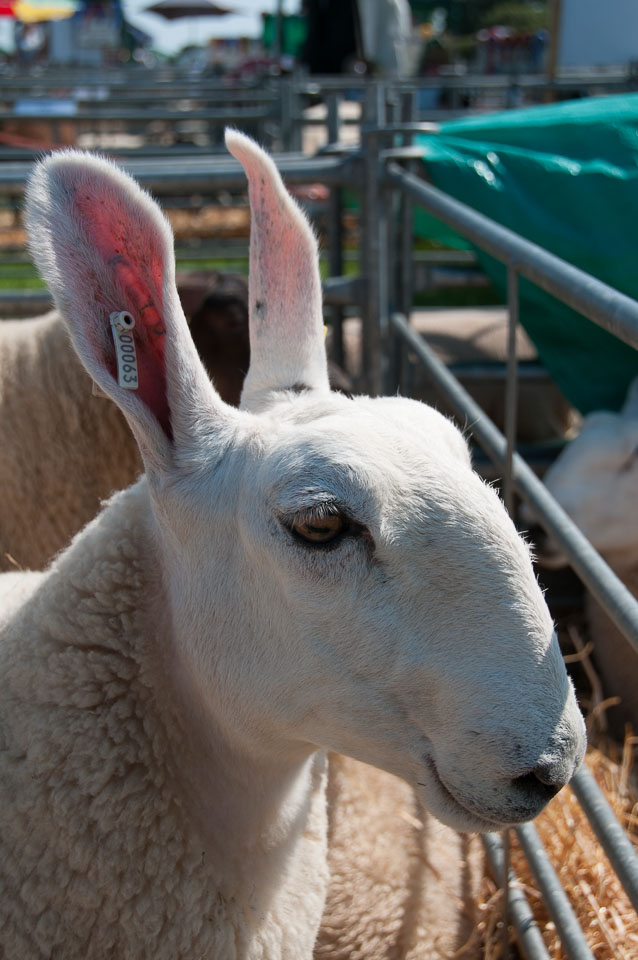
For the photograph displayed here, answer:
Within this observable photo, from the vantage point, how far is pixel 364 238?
3.64m

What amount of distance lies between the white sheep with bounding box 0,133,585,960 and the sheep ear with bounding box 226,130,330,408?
0.7 inches

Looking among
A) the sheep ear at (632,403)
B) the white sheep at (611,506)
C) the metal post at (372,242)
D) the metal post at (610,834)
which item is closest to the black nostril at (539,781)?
the metal post at (610,834)

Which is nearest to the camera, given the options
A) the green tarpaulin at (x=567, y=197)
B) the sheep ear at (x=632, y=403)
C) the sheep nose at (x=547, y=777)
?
the sheep nose at (x=547, y=777)

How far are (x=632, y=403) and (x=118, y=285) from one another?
217 centimetres

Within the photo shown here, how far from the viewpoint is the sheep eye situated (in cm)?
141

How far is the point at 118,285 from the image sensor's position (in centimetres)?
154

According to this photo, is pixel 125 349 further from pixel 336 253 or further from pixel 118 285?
pixel 336 253

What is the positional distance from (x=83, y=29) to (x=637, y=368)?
22.8 metres

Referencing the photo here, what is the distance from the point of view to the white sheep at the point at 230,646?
1392mm

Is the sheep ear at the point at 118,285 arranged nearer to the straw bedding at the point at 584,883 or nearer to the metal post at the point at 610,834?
the metal post at the point at 610,834

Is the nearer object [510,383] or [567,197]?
[510,383]

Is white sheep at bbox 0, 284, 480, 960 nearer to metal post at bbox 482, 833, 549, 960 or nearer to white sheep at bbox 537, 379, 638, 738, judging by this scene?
metal post at bbox 482, 833, 549, 960

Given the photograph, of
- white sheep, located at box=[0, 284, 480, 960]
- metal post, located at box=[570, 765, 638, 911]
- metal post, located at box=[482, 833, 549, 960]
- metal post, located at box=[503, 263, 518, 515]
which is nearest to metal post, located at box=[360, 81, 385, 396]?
white sheep, located at box=[0, 284, 480, 960]

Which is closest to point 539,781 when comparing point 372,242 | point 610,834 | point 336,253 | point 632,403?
point 610,834
